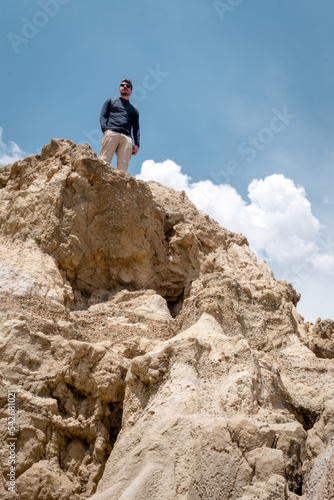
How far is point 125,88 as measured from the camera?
34.1ft

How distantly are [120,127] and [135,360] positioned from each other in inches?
229

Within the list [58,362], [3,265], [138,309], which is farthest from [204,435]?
[3,265]

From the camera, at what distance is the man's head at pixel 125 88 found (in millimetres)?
10406

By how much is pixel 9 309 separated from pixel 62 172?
10.6ft

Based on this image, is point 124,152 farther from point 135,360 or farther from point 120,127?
point 135,360

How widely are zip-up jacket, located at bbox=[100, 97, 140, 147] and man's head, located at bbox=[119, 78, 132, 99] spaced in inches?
3.8

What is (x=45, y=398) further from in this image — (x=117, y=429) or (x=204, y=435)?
(x=204, y=435)

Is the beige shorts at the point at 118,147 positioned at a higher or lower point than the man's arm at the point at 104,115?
lower

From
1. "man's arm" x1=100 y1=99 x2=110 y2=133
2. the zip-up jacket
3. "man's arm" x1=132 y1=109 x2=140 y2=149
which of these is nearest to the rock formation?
"man's arm" x1=100 y1=99 x2=110 y2=133

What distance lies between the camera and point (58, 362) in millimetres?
5828

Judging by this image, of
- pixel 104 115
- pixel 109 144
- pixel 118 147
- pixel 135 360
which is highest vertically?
pixel 104 115

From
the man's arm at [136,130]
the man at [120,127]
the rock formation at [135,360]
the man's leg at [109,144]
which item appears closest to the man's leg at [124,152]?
the man at [120,127]

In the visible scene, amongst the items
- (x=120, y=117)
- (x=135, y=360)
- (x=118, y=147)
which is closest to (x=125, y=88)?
(x=120, y=117)

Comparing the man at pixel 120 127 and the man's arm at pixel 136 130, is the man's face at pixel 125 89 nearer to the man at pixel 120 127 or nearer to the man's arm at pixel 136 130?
the man at pixel 120 127
